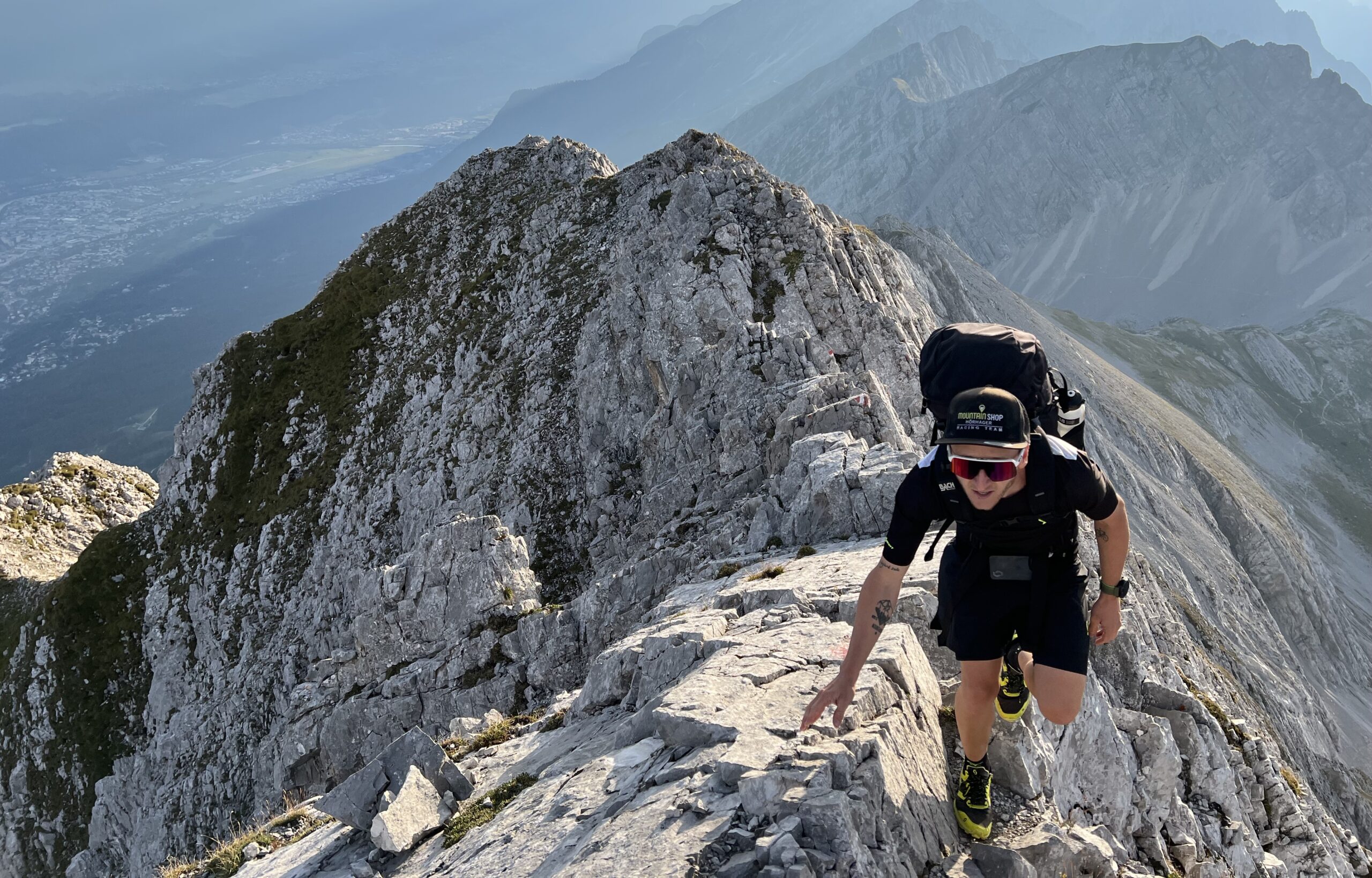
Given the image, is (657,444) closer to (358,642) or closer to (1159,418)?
(358,642)

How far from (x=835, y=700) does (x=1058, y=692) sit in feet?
7.85

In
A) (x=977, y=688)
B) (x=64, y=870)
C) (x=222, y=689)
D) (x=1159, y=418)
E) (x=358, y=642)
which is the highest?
(x=977, y=688)

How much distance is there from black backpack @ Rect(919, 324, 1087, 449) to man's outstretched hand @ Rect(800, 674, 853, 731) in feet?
9.16

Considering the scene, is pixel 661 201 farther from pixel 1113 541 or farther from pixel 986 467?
pixel 986 467

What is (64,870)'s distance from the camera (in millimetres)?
39312

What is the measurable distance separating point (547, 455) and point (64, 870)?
36486mm

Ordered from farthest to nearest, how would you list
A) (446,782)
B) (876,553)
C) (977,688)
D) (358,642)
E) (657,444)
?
(657,444)
(358,642)
(876,553)
(446,782)
(977,688)

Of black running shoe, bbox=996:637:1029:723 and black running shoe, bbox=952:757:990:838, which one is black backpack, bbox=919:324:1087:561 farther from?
black running shoe, bbox=952:757:990:838

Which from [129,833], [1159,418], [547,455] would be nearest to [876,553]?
[547,455]

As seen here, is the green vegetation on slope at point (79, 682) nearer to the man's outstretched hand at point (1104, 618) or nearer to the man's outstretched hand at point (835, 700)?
the man's outstretched hand at point (835, 700)

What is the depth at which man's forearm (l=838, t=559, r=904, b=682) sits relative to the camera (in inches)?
282

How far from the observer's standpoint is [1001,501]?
22.6 feet

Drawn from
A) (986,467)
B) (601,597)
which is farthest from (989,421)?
(601,597)

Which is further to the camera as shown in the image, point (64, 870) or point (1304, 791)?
point (64, 870)
